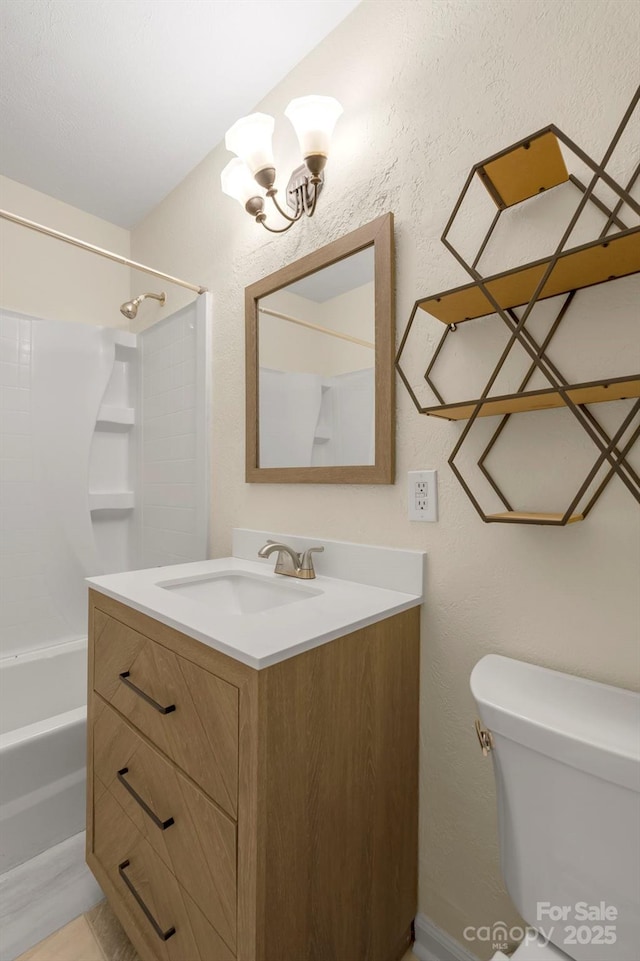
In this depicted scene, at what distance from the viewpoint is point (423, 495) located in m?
1.07

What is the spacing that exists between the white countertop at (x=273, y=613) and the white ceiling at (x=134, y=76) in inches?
59.9

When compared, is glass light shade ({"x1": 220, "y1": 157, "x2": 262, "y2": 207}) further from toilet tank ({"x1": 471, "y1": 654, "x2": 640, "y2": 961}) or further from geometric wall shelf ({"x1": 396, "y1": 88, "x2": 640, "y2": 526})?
toilet tank ({"x1": 471, "y1": 654, "x2": 640, "y2": 961})

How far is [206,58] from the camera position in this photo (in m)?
1.41

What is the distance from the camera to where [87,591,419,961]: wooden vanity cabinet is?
0.74 metres

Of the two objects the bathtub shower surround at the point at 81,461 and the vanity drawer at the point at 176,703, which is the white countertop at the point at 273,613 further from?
the bathtub shower surround at the point at 81,461

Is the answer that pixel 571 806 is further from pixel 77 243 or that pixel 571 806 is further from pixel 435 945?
pixel 77 243

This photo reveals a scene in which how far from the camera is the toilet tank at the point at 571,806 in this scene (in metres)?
0.63

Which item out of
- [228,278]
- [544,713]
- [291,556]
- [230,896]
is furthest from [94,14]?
[230,896]

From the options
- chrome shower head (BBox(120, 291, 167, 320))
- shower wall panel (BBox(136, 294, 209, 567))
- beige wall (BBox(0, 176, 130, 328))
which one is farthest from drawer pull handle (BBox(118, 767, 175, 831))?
beige wall (BBox(0, 176, 130, 328))

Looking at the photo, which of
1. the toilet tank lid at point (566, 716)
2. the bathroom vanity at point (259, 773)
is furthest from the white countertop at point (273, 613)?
the toilet tank lid at point (566, 716)

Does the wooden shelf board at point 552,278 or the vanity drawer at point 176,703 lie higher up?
the wooden shelf board at point 552,278

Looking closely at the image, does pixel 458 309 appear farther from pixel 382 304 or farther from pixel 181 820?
pixel 181 820

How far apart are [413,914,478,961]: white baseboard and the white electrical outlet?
3.14 feet

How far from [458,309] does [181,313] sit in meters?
1.38
